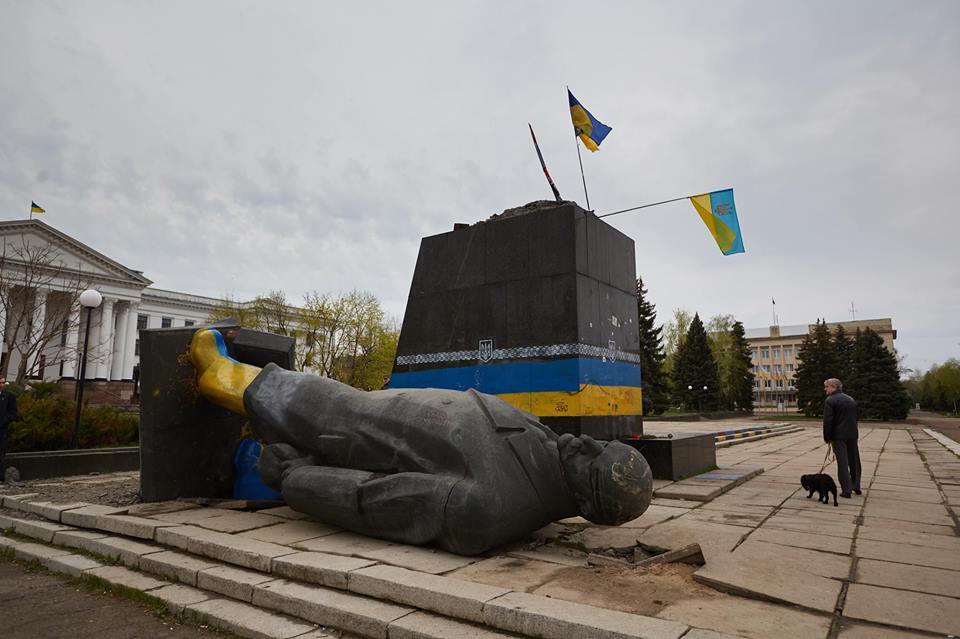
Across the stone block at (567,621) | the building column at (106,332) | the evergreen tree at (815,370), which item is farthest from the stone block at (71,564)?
the evergreen tree at (815,370)

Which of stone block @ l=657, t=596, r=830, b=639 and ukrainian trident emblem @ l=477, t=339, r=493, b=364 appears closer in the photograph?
stone block @ l=657, t=596, r=830, b=639

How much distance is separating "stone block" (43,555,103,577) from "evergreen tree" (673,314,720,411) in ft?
159

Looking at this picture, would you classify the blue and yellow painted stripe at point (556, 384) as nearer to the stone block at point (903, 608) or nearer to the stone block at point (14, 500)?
the stone block at point (903, 608)

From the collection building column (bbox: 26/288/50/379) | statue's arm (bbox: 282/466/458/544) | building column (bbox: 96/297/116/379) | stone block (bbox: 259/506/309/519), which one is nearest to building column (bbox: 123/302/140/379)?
building column (bbox: 96/297/116/379)

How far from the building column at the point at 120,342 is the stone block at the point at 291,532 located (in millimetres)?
54928

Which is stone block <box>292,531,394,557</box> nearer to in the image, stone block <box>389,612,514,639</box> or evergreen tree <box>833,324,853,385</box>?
stone block <box>389,612,514,639</box>

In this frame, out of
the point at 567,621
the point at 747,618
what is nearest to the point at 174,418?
the point at 567,621

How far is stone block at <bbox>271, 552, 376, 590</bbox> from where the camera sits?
341 cm

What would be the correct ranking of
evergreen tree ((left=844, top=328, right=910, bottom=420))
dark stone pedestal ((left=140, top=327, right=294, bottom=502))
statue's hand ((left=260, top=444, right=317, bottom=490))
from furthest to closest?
evergreen tree ((left=844, top=328, right=910, bottom=420))
dark stone pedestal ((left=140, top=327, right=294, bottom=502))
statue's hand ((left=260, top=444, right=317, bottom=490))

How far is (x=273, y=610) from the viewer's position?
331cm

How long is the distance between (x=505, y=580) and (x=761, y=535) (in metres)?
2.62

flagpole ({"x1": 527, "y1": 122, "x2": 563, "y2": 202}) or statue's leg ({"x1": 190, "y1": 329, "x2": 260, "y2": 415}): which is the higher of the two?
flagpole ({"x1": 527, "y1": 122, "x2": 563, "y2": 202})

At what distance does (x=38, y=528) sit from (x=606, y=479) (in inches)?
207

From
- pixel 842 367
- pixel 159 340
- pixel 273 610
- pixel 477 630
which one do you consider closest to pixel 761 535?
pixel 477 630
